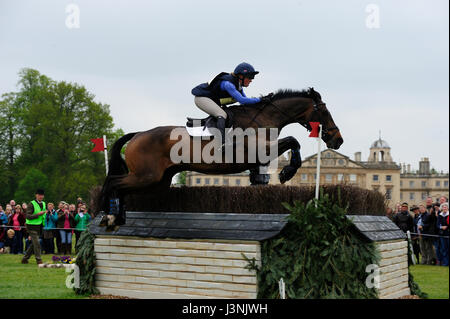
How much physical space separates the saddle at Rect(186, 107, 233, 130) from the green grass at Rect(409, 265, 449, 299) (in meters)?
4.20

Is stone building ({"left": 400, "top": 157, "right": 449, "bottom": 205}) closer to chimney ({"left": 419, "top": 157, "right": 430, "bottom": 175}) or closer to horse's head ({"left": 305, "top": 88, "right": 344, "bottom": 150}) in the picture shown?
chimney ({"left": 419, "top": 157, "right": 430, "bottom": 175})

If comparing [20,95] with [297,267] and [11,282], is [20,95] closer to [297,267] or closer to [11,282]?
[11,282]

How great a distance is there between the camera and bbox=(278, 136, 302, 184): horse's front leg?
24.7ft

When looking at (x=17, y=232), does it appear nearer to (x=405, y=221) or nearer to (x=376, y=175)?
(x=405, y=221)

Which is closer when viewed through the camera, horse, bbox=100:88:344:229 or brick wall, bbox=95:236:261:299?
brick wall, bbox=95:236:261:299

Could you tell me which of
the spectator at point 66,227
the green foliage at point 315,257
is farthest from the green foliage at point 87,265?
the spectator at point 66,227

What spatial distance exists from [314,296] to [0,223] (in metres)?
14.5

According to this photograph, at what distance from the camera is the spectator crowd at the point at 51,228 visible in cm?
1681

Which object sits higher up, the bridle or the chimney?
the bridle

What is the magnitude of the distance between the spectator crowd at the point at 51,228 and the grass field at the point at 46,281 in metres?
2.91

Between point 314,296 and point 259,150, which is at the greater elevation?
point 259,150

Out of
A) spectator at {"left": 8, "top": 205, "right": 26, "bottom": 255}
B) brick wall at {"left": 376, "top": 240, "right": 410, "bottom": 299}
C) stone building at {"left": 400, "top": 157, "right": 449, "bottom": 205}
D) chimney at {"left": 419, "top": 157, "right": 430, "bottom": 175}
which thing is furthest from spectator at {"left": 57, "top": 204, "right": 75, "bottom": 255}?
chimney at {"left": 419, "top": 157, "right": 430, "bottom": 175}

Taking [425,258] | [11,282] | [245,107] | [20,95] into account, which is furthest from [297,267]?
[20,95]
